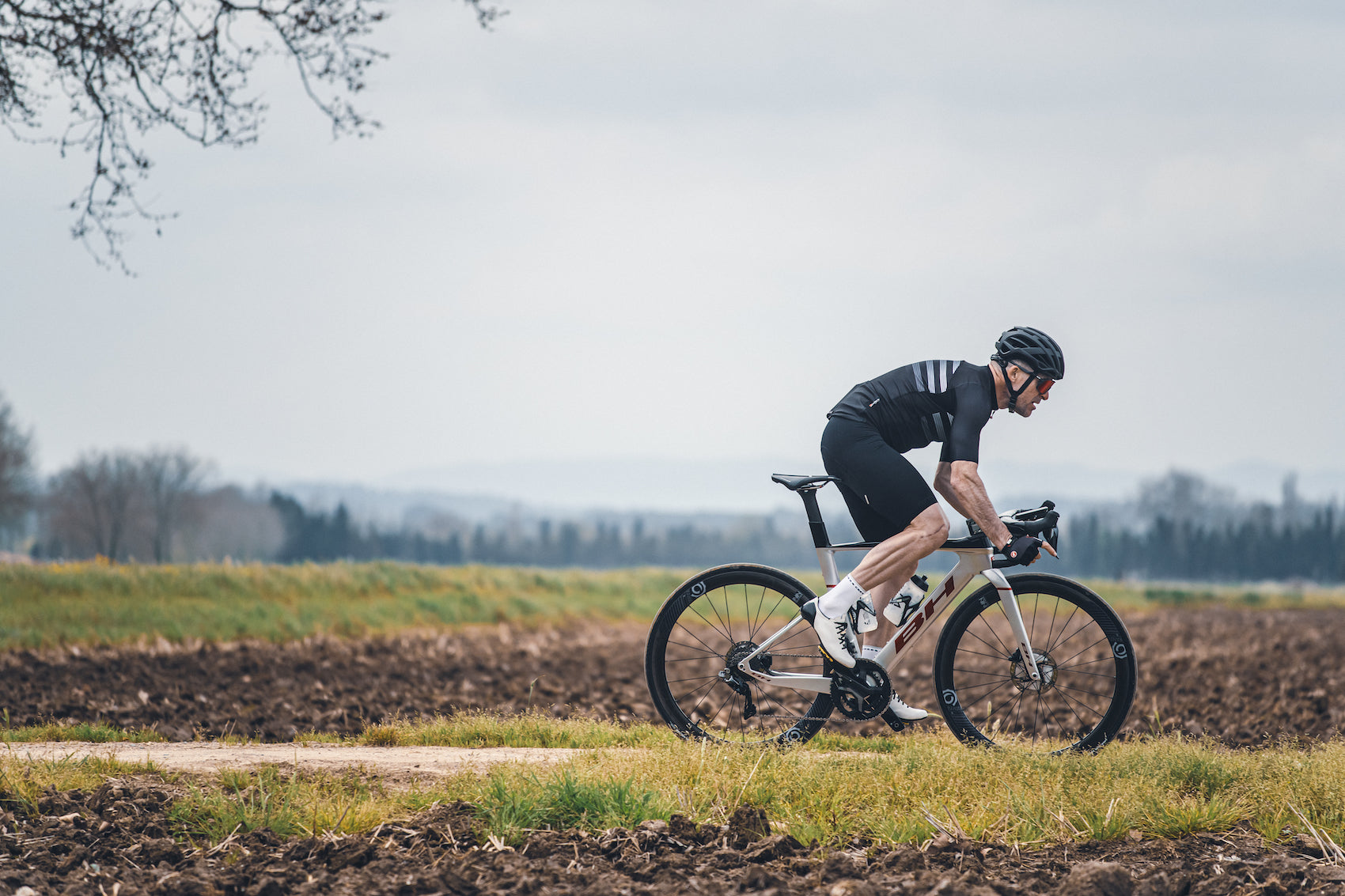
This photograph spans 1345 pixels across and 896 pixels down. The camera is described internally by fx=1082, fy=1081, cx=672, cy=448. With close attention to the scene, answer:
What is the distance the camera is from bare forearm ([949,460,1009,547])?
623 cm

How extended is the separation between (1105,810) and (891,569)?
173 centimetres

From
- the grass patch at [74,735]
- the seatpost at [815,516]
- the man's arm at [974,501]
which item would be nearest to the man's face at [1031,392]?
the man's arm at [974,501]

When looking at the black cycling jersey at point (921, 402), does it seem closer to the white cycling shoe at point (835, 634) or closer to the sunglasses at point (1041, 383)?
the sunglasses at point (1041, 383)

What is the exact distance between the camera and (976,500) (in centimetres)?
624

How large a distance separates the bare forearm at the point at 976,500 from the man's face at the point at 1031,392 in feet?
2.21

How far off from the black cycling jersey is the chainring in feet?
4.47

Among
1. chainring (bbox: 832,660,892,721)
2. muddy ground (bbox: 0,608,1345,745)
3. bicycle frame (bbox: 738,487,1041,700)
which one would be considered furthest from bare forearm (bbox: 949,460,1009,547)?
muddy ground (bbox: 0,608,1345,745)

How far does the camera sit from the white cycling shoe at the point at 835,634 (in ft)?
21.1

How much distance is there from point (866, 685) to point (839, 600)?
23.1 inches

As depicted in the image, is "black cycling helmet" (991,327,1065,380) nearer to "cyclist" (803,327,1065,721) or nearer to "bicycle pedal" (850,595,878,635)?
"cyclist" (803,327,1065,721)

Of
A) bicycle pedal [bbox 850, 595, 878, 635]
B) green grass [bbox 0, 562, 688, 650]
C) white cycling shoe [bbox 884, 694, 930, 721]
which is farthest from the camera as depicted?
green grass [bbox 0, 562, 688, 650]

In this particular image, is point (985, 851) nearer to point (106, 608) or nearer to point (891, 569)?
point (891, 569)

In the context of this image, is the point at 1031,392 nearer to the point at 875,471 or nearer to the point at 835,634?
the point at 875,471

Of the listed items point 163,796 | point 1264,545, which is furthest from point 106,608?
point 1264,545
